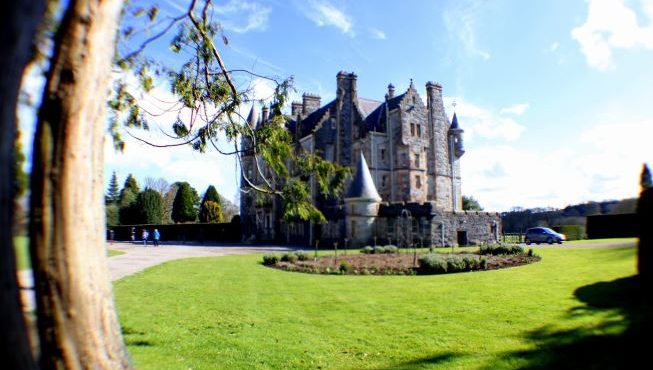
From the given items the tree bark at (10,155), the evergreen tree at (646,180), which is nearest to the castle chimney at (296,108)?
the evergreen tree at (646,180)

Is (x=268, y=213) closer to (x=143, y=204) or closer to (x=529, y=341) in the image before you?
(x=143, y=204)

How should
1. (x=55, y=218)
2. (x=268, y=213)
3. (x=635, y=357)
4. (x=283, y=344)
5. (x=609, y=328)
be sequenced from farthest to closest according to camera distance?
(x=268, y=213) → (x=283, y=344) → (x=609, y=328) → (x=635, y=357) → (x=55, y=218)

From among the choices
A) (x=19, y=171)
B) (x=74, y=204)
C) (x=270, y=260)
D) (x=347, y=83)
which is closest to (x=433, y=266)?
(x=270, y=260)

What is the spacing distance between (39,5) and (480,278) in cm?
1245

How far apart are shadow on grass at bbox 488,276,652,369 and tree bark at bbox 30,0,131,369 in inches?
142

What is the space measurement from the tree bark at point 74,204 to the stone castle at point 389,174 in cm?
2977

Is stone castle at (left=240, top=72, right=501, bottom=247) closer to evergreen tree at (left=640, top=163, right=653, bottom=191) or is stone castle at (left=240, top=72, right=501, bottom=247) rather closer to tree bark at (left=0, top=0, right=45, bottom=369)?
evergreen tree at (left=640, top=163, right=653, bottom=191)

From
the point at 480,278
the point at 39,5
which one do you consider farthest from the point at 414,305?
the point at 39,5

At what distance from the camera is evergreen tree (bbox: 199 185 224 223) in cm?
6350

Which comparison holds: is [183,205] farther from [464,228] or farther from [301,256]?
[301,256]

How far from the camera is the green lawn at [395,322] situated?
5.07 metres

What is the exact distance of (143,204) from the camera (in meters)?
59.5

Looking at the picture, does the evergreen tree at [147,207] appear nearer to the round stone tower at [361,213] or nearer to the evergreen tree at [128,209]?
the evergreen tree at [128,209]

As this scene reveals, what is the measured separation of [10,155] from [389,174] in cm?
3991
